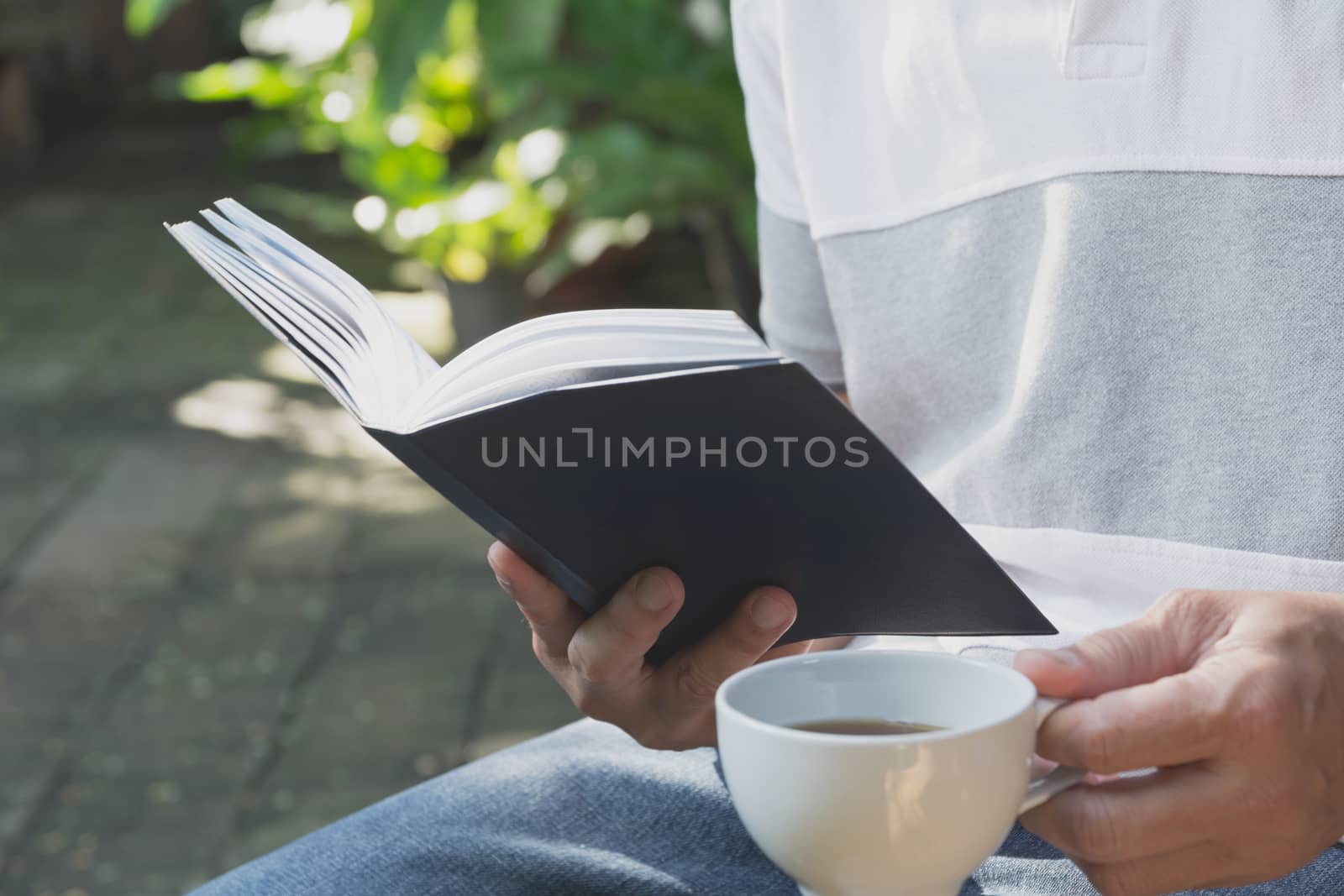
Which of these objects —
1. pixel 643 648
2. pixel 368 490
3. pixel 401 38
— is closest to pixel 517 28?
pixel 401 38

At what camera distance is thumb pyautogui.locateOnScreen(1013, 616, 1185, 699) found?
466 mm

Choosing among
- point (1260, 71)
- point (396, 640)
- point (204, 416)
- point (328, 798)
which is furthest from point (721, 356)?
point (204, 416)

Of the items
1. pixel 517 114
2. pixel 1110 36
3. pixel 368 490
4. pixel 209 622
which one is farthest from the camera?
pixel 517 114

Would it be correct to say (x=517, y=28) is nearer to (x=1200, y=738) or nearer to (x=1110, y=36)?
(x=1110, y=36)

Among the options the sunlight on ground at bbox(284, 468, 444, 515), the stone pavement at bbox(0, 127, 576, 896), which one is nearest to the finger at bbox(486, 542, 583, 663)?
the stone pavement at bbox(0, 127, 576, 896)

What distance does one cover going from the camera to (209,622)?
2.06m

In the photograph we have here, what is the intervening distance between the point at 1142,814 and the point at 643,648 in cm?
20

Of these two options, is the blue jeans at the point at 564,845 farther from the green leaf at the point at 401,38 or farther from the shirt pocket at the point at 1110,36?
the green leaf at the point at 401,38

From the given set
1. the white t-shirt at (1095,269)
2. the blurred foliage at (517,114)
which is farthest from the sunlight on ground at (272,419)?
the white t-shirt at (1095,269)

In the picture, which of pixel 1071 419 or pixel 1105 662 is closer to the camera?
pixel 1105 662

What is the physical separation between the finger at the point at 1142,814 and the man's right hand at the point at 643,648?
0.13 meters

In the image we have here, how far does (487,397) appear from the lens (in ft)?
1.59

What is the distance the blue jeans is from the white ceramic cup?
0.60 ft

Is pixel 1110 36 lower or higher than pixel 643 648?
higher
